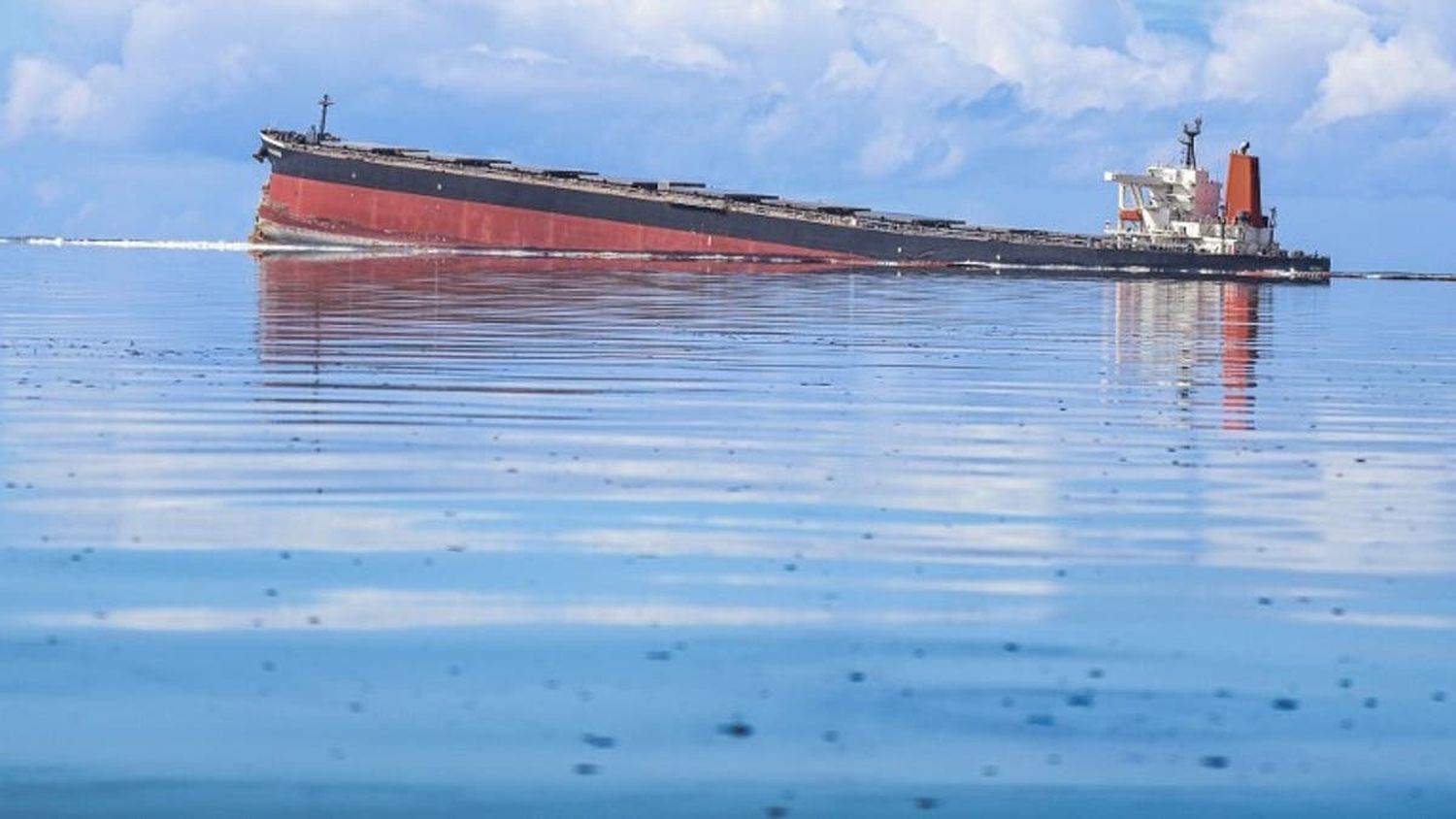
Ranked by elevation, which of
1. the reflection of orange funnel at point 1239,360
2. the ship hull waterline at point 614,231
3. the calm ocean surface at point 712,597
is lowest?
the calm ocean surface at point 712,597

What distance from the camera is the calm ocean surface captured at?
7426 mm

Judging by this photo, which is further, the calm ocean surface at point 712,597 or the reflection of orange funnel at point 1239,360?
the reflection of orange funnel at point 1239,360

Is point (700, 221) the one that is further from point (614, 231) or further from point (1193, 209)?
point (1193, 209)

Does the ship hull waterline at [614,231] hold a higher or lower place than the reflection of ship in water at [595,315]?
higher

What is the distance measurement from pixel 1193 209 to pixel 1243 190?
114 inches

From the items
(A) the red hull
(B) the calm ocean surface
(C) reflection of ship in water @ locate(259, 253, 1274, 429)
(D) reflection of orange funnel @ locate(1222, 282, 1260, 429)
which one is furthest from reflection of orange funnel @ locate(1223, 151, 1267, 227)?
(B) the calm ocean surface

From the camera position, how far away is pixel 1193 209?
9594 centimetres

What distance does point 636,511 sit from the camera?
1340 centimetres

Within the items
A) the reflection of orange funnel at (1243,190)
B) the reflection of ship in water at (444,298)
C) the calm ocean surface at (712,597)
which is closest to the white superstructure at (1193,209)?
the reflection of orange funnel at (1243,190)

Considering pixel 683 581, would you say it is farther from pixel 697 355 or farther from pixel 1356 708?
pixel 697 355

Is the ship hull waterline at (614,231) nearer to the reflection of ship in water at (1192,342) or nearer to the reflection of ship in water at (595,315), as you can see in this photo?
the reflection of ship in water at (595,315)

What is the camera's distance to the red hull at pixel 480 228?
9194 cm

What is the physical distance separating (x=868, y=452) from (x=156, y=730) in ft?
32.1

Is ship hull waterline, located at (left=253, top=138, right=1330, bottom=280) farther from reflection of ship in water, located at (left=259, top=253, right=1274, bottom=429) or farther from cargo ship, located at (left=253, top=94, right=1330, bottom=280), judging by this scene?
reflection of ship in water, located at (left=259, top=253, right=1274, bottom=429)
